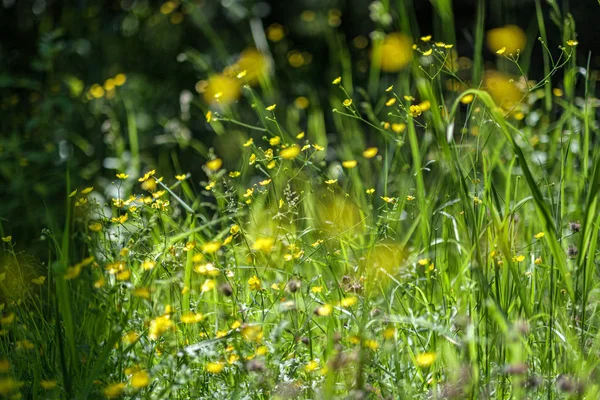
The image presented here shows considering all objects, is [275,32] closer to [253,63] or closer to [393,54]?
[253,63]

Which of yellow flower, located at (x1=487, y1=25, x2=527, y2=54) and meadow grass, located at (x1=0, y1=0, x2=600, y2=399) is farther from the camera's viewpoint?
yellow flower, located at (x1=487, y1=25, x2=527, y2=54)

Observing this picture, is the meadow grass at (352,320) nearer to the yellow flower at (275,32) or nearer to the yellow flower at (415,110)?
the yellow flower at (415,110)

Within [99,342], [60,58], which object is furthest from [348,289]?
[60,58]

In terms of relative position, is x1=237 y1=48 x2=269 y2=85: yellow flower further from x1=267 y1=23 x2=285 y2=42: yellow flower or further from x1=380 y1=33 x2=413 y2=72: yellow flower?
x1=380 y1=33 x2=413 y2=72: yellow flower

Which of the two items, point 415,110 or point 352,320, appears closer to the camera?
point 352,320

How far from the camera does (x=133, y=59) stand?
3.96 meters

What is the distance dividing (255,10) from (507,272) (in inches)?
106

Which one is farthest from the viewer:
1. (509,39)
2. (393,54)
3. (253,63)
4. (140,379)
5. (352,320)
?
(253,63)

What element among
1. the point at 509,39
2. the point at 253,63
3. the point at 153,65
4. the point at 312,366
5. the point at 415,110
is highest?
the point at 153,65

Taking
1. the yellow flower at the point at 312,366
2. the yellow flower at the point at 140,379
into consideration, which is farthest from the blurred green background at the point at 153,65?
the yellow flower at the point at 140,379

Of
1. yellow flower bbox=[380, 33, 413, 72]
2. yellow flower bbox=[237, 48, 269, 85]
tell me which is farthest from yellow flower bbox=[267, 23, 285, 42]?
yellow flower bbox=[380, 33, 413, 72]

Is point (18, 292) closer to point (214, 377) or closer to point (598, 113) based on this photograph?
point (214, 377)

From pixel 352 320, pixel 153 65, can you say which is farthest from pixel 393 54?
pixel 352 320

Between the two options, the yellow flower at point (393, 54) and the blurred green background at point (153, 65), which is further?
the blurred green background at point (153, 65)
